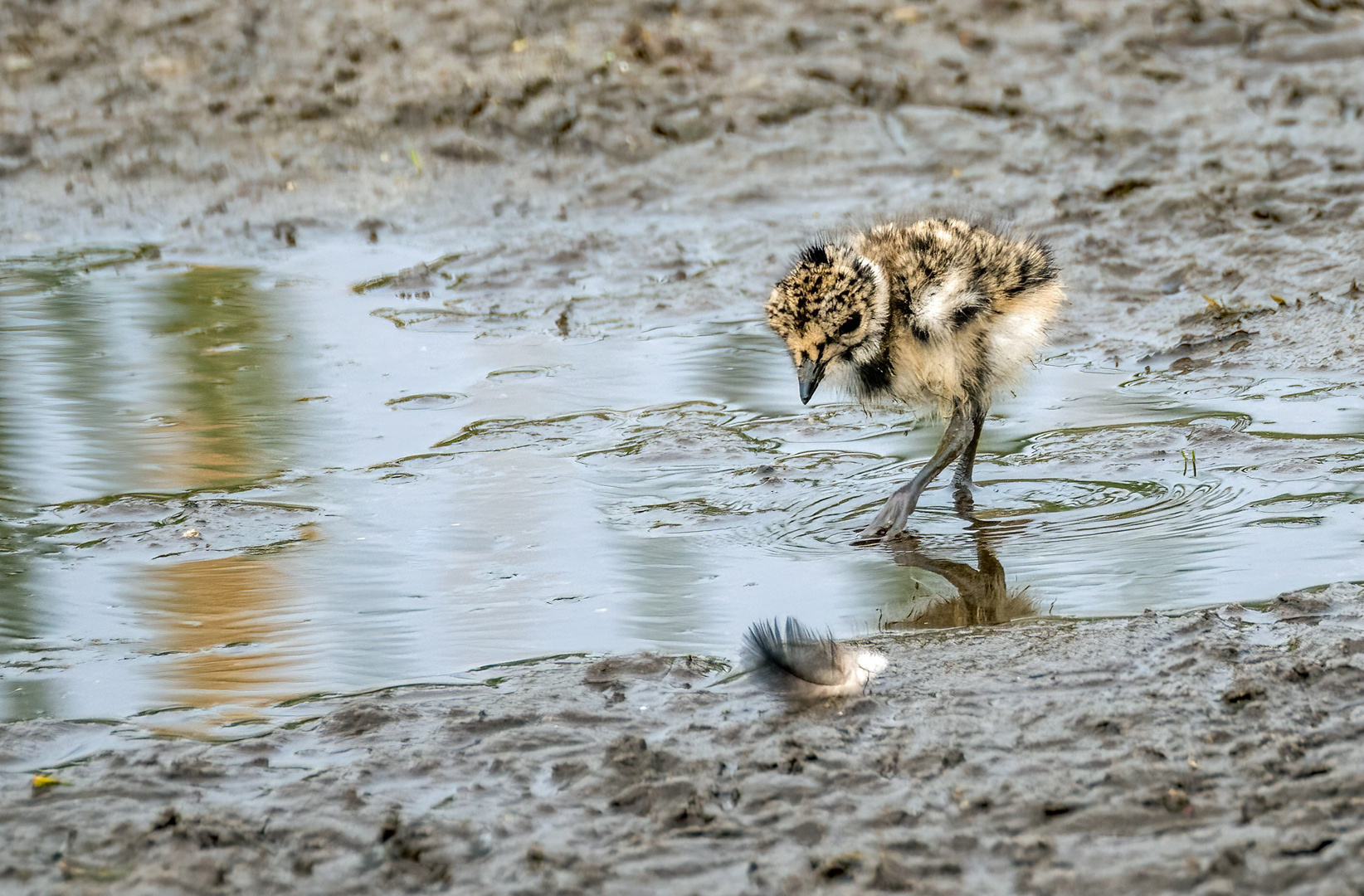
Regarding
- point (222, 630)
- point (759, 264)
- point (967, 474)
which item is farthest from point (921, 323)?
point (759, 264)

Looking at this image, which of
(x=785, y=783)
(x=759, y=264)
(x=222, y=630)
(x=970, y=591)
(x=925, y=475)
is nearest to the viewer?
(x=785, y=783)

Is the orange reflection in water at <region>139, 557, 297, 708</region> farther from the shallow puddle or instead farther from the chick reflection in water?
the chick reflection in water

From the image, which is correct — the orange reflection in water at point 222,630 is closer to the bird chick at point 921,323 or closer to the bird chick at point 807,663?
the bird chick at point 807,663

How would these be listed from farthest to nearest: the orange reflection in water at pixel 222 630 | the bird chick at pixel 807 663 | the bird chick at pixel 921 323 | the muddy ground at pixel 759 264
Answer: the bird chick at pixel 921 323 → the orange reflection in water at pixel 222 630 → the bird chick at pixel 807 663 → the muddy ground at pixel 759 264

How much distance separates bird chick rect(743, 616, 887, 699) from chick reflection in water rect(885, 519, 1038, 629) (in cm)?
31

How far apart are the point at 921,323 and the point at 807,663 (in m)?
1.66

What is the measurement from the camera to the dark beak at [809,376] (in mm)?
5219

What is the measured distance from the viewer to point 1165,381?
6430mm

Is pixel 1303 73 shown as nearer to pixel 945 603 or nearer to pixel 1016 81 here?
pixel 1016 81

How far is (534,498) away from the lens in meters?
5.59

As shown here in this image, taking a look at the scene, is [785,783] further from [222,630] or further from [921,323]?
[921,323]

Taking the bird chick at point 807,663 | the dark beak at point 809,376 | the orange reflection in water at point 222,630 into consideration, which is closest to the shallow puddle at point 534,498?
the orange reflection in water at point 222,630

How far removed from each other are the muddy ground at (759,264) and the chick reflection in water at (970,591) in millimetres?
171

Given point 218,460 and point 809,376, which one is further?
point 218,460
